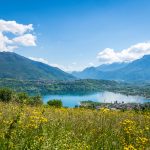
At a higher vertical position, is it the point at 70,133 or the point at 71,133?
the point at 70,133

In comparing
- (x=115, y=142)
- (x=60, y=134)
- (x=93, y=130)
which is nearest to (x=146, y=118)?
(x=93, y=130)

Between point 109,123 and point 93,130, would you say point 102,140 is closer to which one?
point 93,130

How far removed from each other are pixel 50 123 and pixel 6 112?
2.03 metres

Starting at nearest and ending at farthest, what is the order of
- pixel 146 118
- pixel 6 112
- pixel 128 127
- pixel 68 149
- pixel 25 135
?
pixel 68 149
pixel 25 135
pixel 128 127
pixel 6 112
pixel 146 118

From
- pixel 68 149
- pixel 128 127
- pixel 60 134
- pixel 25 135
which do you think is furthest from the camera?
pixel 128 127

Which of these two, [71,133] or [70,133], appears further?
[71,133]

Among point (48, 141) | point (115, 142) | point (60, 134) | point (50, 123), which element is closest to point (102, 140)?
point (115, 142)

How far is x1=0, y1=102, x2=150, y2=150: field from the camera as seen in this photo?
666 cm

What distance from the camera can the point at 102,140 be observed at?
9398mm

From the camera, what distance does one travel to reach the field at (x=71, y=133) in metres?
6.66

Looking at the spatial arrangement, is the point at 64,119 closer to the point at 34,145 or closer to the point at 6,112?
the point at 6,112

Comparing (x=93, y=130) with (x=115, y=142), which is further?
(x=93, y=130)

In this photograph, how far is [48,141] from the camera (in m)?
6.91

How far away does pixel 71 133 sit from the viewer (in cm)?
1000
